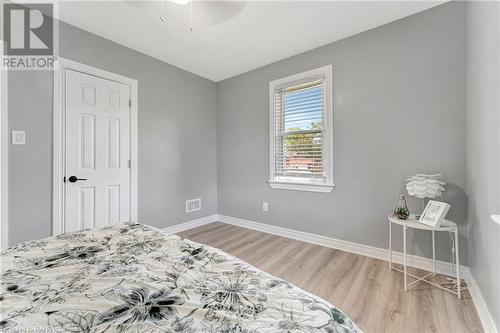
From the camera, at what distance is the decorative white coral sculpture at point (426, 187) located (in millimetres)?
1882

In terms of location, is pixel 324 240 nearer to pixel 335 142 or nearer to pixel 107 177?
pixel 335 142

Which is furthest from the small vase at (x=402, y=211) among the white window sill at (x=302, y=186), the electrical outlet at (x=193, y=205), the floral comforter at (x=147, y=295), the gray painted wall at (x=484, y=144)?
the electrical outlet at (x=193, y=205)

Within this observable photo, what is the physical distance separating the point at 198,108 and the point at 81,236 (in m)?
2.69

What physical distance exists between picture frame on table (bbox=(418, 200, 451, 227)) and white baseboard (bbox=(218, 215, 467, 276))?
60cm

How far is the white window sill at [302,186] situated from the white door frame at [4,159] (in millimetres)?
2769

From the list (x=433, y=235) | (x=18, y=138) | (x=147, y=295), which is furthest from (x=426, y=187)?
(x=18, y=138)

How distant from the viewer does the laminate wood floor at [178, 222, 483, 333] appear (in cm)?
147

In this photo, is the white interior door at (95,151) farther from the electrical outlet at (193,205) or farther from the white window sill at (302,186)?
the white window sill at (302,186)

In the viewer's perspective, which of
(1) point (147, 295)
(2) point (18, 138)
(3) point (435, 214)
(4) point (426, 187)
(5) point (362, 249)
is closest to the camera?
(1) point (147, 295)

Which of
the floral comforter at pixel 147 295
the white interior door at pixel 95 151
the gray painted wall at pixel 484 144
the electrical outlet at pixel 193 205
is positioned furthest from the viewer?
the electrical outlet at pixel 193 205

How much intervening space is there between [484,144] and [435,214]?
0.62m

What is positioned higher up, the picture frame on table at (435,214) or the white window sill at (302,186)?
the white window sill at (302,186)

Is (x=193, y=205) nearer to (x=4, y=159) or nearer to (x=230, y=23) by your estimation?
(x=4, y=159)

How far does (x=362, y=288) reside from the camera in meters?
1.85
